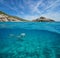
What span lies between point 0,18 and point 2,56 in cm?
14354

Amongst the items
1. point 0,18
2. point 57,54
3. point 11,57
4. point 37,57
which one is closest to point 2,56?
point 11,57

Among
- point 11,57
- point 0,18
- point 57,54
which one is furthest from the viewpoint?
point 0,18

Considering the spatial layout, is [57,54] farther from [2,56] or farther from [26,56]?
[2,56]

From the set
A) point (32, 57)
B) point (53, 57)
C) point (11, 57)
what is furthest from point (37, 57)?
point (11, 57)

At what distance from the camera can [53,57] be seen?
49.2 ft

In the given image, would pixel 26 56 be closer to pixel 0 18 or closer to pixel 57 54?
pixel 57 54

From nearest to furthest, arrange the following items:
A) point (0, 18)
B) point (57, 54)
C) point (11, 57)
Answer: point (11, 57), point (57, 54), point (0, 18)

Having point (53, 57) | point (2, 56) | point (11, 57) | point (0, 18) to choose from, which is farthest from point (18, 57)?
point (0, 18)

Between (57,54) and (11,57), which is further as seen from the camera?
(57,54)

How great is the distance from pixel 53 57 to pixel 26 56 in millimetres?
2712

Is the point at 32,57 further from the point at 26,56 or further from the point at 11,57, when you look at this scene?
the point at 11,57

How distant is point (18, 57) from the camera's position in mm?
14789

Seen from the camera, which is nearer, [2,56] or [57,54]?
[2,56]

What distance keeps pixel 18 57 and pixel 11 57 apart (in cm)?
68
